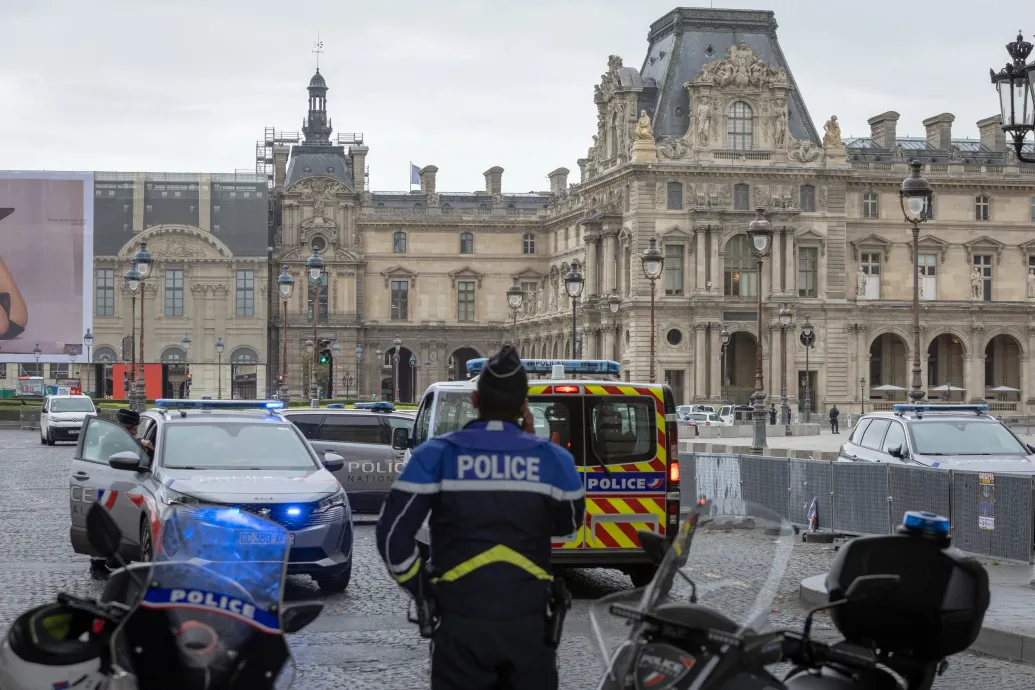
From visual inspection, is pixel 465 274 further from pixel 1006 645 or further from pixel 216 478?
pixel 1006 645

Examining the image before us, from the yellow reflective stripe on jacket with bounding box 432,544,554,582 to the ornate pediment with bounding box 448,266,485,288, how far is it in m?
88.1

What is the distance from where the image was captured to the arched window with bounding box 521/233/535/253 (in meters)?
93.4

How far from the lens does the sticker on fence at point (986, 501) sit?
15281 mm

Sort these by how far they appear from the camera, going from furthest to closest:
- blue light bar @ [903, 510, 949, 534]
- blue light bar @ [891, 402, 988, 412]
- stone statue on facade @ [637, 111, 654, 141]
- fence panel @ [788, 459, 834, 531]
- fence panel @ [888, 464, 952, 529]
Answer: stone statue on facade @ [637, 111, 654, 141]
blue light bar @ [891, 402, 988, 412]
fence panel @ [788, 459, 834, 531]
fence panel @ [888, 464, 952, 529]
blue light bar @ [903, 510, 949, 534]

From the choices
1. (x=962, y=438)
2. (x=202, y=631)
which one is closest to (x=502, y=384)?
(x=202, y=631)

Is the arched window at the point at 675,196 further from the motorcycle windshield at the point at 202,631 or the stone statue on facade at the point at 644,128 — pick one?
the motorcycle windshield at the point at 202,631

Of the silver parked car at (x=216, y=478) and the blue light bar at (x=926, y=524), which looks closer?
the blue light bar at (x=926, y=524)

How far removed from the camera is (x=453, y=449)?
213 inches

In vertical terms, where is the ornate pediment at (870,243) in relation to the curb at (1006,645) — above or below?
above

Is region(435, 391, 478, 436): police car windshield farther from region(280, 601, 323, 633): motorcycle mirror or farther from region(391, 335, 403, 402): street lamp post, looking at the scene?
region(391, 335, 403, 402): street lamp post

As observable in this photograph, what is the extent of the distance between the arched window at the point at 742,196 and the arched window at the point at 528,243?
85.6 ft

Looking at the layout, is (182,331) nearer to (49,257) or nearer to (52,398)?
(49,257)

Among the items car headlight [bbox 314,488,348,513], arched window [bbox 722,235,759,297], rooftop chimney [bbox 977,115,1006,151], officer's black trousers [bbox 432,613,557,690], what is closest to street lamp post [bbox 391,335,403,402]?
arched window [bbox 722,235,759,297]


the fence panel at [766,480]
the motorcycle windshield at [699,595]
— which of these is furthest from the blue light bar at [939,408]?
the motorcycle windshield at [699,595]
